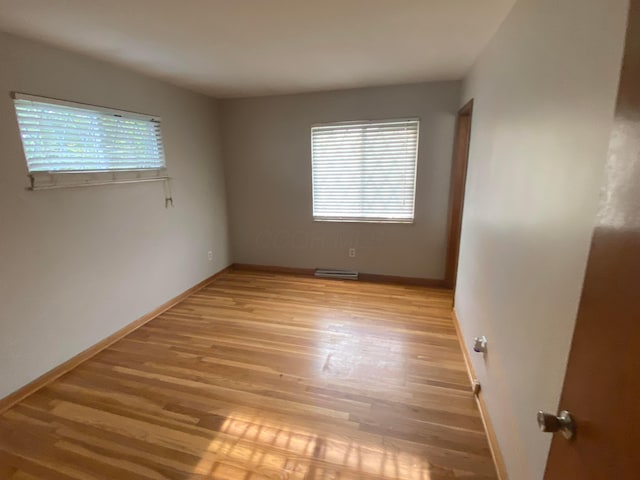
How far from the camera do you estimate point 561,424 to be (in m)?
0.72

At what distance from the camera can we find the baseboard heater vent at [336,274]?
13.5 feet

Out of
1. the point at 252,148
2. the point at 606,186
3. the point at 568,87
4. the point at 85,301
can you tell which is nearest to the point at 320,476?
the point at 606,186

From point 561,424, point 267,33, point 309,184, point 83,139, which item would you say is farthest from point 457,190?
point 83,139

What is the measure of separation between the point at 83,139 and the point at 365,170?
9.31ft

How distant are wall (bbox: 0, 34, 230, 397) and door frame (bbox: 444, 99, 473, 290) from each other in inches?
121

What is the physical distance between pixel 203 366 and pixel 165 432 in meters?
0.62

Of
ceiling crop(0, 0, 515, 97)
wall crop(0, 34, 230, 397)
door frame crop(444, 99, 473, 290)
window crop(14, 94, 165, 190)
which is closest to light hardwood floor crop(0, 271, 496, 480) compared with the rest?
wall crop(0, 34, 230, 397)

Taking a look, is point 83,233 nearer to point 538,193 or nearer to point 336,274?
point 336,274

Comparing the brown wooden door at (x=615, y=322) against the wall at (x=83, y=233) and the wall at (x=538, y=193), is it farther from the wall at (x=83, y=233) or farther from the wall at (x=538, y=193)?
the wall at (x=83, y=233)

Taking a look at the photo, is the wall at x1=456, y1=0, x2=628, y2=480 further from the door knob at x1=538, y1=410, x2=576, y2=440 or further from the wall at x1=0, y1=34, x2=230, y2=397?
the wall at x1=0, y1=34, x2=230, y2=397

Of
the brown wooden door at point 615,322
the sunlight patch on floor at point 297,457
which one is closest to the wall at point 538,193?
the brown wooden door at point 615,322

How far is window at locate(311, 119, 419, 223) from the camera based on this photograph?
3643 mm

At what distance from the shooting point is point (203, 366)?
2381mm

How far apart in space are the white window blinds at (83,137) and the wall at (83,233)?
0.08 meters
